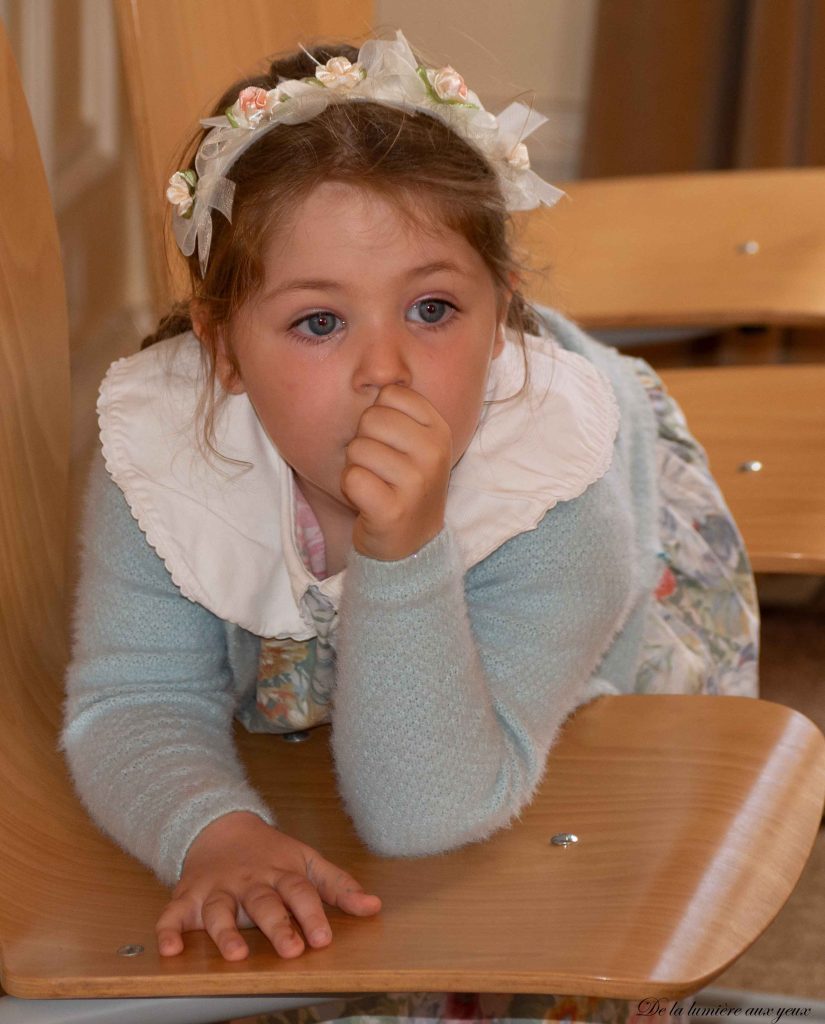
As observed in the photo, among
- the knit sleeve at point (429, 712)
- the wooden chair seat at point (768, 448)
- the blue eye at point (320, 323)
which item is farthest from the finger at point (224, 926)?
the wooden chair seat at point (768, 448)

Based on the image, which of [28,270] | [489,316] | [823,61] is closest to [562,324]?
[489,316]

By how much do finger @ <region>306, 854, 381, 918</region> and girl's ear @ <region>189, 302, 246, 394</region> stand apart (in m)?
0.37

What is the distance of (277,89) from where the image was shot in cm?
98

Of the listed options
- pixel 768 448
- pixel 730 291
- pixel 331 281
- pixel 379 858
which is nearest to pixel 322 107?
pixel 331 281

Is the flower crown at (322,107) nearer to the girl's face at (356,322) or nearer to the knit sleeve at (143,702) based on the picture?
the girl's face at (356,322)

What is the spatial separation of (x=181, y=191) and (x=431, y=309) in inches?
7.5

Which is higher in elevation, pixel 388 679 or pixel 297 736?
pixel 388 679

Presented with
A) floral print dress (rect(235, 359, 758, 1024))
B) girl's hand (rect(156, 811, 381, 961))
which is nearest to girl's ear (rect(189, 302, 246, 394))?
floral print dress (rect(235, 359, 758, 1024))

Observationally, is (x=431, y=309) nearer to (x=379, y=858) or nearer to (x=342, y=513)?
(x=342, y=513)

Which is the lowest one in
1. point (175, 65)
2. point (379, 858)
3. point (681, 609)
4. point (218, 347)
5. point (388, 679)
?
point (681, 609)

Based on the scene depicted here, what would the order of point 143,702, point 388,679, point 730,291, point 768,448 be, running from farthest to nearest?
point 730,291, point 768,448, point 143,702, point 388,679

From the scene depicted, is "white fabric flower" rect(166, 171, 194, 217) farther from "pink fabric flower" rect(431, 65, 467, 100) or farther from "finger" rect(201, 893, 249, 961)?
"finger" rect(201, 893, 249, 961)

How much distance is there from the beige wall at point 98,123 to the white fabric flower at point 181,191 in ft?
3.75

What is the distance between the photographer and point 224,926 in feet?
2.67
